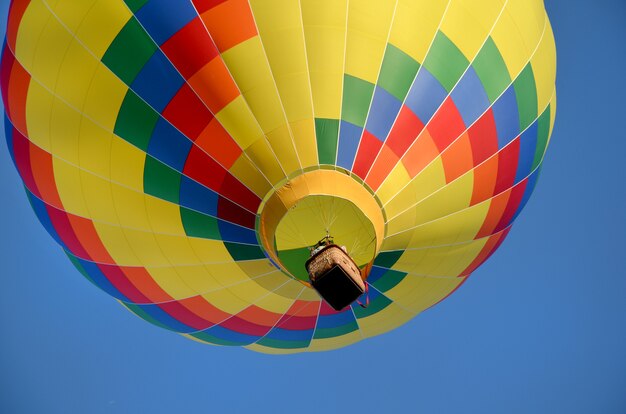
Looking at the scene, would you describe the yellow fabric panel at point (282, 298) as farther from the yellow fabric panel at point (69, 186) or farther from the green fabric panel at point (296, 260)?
the yellow fabric panel at point (69, 186)

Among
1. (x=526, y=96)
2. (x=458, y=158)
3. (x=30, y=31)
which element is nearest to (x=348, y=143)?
(x=458, y=158)

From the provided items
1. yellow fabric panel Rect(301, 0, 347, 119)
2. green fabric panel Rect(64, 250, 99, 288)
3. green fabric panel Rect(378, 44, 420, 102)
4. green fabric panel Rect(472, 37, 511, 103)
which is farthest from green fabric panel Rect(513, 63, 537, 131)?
green fabric panel Rect(64, 250, 99, 288)

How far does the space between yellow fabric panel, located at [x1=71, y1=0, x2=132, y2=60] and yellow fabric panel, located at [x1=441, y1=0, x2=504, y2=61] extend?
7.89ft

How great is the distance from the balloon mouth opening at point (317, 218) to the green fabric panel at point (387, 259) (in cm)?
34

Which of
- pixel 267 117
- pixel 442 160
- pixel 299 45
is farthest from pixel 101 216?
pixel 442 160

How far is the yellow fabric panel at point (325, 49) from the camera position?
6.25 m

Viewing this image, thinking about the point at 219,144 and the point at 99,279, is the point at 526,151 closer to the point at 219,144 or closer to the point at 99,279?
the point at 219,144

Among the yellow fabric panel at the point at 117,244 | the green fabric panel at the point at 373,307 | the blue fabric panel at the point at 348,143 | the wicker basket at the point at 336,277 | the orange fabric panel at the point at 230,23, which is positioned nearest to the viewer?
the wicker basket at the point at 336,277

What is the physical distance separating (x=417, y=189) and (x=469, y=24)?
1.31 meters

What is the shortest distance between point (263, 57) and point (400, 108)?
3.55 ft

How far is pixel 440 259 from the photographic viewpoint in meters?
7.38

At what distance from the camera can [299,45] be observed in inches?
247

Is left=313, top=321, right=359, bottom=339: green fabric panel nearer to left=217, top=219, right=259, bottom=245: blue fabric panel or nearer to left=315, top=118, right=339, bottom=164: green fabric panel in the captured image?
left=217, top=219, right=259, bottom=245: blue fabric panel

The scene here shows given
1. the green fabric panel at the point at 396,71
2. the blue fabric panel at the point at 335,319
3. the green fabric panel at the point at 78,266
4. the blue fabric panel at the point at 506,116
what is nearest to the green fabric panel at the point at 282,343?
the blue fabric panel at the point at 335,319
